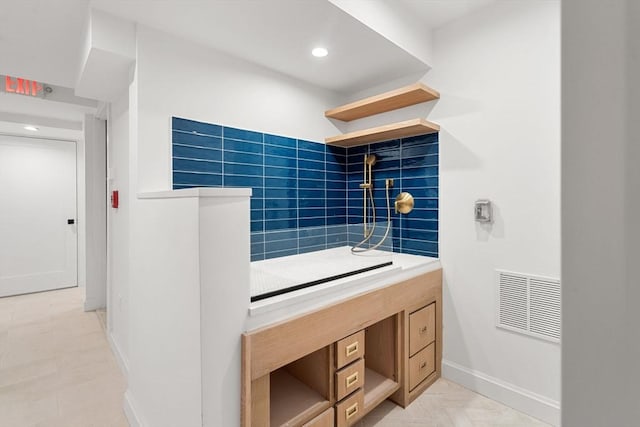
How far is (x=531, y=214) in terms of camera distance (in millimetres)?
1831

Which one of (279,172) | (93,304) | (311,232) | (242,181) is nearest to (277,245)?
(311,232)

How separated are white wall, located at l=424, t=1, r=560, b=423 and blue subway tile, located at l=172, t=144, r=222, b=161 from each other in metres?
1.54

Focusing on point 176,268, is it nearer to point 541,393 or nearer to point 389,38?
point 389,38

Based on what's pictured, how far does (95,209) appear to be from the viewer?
11.7 feet

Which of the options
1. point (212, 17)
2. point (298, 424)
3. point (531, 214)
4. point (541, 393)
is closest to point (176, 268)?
point (298, 424)

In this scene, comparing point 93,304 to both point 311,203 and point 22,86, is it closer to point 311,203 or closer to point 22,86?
point 22,86

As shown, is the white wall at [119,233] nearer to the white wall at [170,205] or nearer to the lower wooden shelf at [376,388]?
the white wall at [170,205]

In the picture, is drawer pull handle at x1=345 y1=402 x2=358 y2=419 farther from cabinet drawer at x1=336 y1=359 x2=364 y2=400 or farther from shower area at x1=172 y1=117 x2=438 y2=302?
shower area at x1=172 y1=117 x2=438 y2=302

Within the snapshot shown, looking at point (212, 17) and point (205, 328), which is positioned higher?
point (212, 17)

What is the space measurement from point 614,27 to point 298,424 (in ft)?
5.29

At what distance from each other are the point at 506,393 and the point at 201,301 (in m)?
1.96

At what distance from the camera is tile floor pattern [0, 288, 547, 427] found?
180cm

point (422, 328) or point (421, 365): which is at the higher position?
point (422, 328)

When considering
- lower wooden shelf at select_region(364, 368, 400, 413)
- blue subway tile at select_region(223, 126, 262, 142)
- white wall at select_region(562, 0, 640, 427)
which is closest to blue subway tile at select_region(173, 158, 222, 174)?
blue subway tile at select_region(223, 126, 262, 142)
